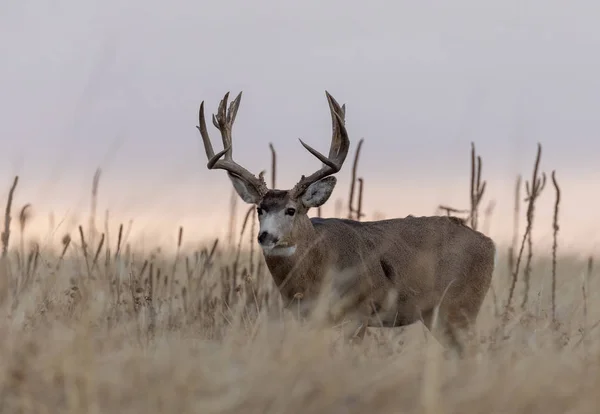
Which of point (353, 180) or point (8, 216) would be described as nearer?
point (8, 216)

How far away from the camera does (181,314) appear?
7.93 meters

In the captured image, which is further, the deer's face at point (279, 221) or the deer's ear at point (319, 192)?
the deer's ear at point (319, 192)

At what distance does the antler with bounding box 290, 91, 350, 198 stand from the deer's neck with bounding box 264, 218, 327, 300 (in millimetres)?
400

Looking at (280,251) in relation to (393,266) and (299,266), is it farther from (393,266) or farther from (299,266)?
(393,266)

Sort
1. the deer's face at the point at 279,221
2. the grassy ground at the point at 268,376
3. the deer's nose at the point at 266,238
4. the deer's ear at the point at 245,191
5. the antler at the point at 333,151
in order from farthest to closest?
the deer's ear at the point at 245,191 → the antler at the point at 333,151 → the deer's face at the point at 279,221 → the deer's nose at the point at 266,238 → the grassy ground at the point at 268,376

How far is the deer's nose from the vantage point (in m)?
8.66

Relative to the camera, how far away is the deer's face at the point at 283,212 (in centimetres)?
878

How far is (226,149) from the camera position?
9438mm

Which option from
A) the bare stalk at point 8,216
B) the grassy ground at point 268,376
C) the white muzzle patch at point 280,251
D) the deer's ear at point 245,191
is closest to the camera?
the grassy ground at point 268,376

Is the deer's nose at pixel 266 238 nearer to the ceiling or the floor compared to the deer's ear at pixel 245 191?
nearer to the floor

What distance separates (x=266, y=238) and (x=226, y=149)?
1.22 m

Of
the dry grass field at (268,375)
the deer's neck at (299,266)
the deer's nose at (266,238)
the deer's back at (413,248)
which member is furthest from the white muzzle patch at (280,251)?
the dry grass field at (268,375)

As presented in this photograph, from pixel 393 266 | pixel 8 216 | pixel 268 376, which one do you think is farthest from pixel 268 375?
pixel 393 266

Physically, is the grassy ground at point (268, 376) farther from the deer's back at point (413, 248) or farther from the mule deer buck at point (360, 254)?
the deer's back at point (413, 248)
